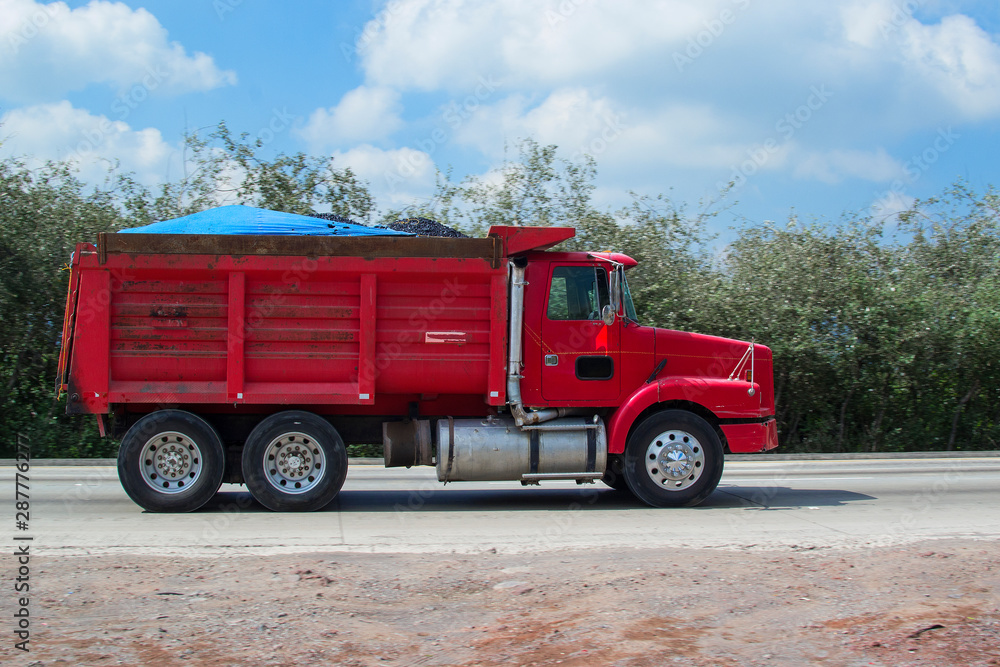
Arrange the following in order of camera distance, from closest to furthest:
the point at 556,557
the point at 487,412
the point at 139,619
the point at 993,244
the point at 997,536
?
the point at 139,619, the point at 556,557, the point at 997,536, the point at 487,412, the point at 993,244

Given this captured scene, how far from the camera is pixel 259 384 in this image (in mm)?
8828

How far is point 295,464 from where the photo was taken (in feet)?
29.2

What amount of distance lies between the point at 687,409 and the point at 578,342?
1431 millimetres

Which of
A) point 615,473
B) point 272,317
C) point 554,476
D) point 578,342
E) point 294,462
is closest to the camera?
point 272,317

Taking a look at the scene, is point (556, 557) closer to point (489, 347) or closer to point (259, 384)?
point (489, 347)

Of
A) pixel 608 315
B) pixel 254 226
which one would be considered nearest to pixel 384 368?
pixel 254 226

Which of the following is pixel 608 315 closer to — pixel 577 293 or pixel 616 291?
pixel 616 291

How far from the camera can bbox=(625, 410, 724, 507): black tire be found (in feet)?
30.4

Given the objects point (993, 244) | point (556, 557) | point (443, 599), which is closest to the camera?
point (443, 599)

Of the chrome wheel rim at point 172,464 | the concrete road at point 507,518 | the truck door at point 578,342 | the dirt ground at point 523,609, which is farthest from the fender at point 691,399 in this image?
the chrome wheel rim at point 172,464

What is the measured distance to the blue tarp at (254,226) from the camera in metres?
8.89

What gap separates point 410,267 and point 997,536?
6041mm

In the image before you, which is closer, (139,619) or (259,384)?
(139,619)

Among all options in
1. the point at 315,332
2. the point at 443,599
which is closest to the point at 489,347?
the point at 315,332
